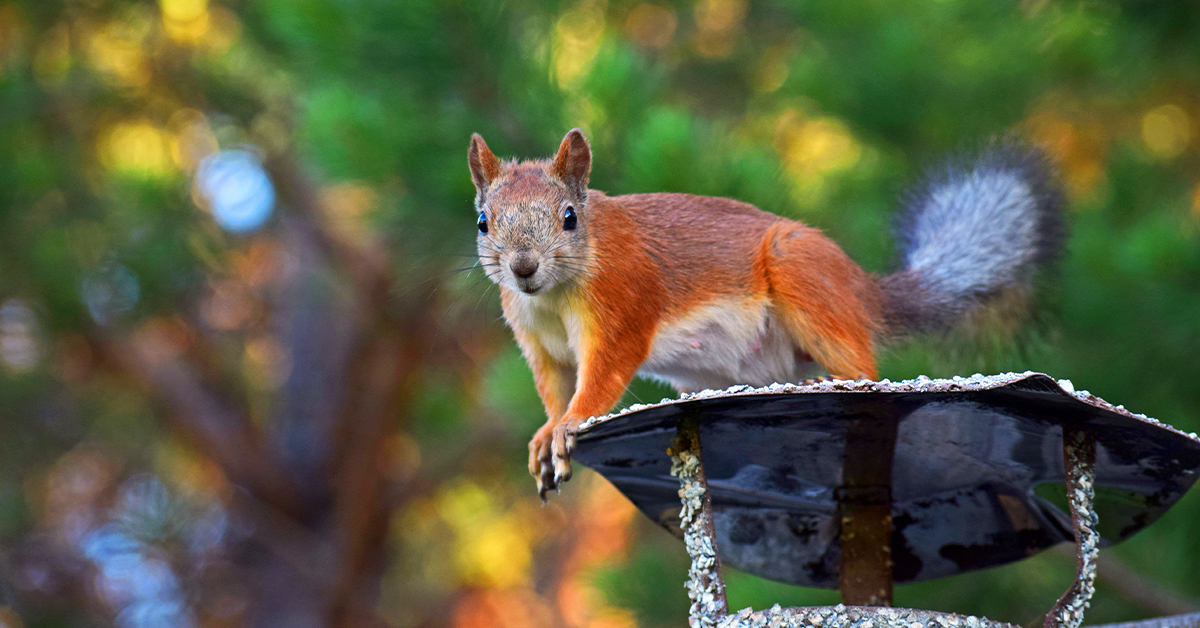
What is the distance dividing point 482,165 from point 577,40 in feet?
4.29

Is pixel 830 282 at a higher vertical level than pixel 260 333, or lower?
lower

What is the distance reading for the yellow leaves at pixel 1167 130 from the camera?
348 centimetres

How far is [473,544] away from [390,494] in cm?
93

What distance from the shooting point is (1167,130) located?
365 centimetres

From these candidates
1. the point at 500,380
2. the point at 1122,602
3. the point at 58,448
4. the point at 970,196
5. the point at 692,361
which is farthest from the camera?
the point at 58,448

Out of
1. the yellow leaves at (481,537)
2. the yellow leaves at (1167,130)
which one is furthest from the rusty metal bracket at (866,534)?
the yellow leaves at (481,537)

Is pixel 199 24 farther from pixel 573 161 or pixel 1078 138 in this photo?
pixel 1078 138

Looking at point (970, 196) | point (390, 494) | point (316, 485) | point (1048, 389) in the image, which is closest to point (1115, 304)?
point (970, 196)

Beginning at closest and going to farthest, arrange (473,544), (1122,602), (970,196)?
(970,196)
(1122,602)
(473,544)

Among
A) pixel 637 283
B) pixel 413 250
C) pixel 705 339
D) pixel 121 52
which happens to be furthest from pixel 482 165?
pixel 121 52

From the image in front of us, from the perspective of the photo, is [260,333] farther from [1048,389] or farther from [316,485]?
[1048,389]

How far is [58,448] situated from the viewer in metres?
4.37

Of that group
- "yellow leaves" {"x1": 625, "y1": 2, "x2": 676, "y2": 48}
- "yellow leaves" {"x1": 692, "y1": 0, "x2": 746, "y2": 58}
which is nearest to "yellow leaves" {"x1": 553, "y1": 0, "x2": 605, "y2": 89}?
"yellow leaves" {"x1": 625, "y1": 2, "x2": 676, "y2": 48}

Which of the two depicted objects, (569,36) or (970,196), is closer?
(970,196)
